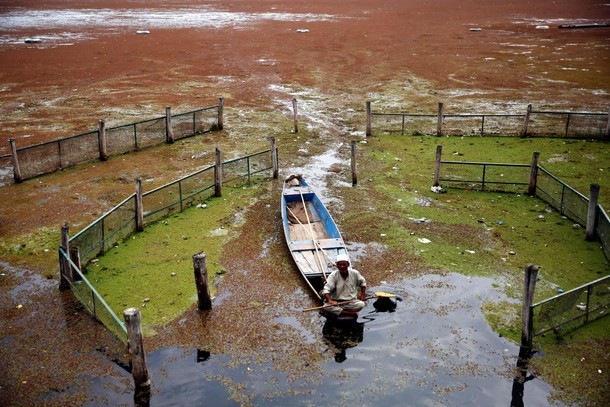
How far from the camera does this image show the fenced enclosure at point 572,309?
34.7ft

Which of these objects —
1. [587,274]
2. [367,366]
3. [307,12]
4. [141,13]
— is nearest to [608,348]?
[587,274]

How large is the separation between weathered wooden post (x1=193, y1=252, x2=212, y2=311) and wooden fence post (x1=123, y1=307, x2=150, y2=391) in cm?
219

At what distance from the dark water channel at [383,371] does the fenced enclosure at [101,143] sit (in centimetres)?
1145

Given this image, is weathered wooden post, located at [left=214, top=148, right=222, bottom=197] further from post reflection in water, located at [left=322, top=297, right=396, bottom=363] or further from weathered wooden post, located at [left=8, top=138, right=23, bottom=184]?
post reflection in water, located at [left=322, top=297, right=396, bottom=363]

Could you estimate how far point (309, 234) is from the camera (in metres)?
15.2

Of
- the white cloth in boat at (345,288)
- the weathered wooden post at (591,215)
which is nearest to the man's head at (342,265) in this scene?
the white cloth in boat at (345,288)

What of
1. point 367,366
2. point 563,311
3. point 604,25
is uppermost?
point 604,25

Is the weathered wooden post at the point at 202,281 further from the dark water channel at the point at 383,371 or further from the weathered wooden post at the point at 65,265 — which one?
the weathered wooden post at the point at 65,265

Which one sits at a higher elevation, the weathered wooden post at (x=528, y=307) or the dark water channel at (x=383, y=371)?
the weathered wooden post at (x=528, y=307)

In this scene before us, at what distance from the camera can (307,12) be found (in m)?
75.1

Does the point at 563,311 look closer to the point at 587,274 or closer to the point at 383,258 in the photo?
the point at 587,274

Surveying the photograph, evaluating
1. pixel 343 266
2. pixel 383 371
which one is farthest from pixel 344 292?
pixel 383 371

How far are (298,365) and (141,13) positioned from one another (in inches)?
2925

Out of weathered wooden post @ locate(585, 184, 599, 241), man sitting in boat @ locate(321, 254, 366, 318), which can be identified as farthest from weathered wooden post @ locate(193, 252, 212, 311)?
weathered wooden post @ locate(585, 184, 599, 241)
